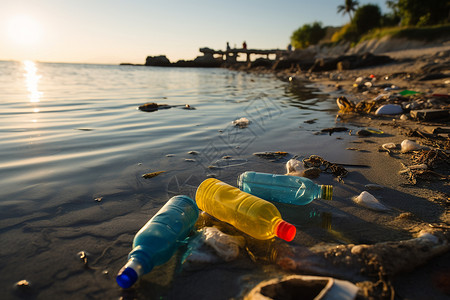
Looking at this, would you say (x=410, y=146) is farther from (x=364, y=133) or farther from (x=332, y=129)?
(x=332, y=129)

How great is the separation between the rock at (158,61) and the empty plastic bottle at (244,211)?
70.2 metres

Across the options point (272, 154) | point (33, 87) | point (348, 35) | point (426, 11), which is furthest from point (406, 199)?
point (348, 35)

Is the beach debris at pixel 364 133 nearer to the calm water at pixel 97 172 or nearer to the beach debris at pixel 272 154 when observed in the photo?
the calm water at pixel 97 172

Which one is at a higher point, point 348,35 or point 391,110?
point 348,35

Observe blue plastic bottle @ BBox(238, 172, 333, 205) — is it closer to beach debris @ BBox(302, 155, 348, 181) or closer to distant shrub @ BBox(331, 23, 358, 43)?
beach debris @ BBox(302, 155, 348, 181)

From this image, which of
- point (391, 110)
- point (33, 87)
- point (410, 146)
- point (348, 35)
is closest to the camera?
point (410, 146)

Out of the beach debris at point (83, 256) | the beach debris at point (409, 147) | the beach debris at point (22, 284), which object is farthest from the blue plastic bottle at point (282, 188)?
the beach debris at point (409, 147)

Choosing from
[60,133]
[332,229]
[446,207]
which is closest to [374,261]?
[332,229]

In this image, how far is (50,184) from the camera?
7.32 ft

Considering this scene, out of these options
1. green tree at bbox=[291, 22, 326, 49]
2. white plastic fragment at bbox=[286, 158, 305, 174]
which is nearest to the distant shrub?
green tree at bbox=[291, 22, 326, 49]

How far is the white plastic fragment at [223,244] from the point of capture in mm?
1340

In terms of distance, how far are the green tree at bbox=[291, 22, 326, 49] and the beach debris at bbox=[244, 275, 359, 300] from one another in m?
57.6

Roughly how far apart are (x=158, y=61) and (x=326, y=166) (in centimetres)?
7132

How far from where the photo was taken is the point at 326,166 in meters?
2.61
